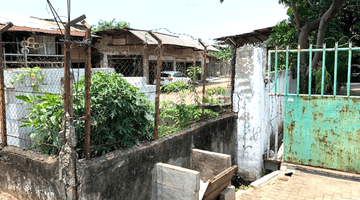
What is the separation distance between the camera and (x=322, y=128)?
5156 millimetres

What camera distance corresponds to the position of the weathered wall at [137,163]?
3.03 m

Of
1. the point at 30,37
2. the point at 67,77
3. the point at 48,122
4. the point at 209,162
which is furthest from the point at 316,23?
the point at 30,37

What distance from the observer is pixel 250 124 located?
18.6 ft

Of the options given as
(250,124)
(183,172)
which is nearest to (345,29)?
(250,124)

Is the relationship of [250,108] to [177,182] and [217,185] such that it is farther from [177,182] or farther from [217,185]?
[177,182]

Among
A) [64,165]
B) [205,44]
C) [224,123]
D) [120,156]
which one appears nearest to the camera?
[64,165]

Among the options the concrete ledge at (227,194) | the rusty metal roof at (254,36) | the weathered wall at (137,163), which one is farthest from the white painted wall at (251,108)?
the rusty metal roof at (254,36)

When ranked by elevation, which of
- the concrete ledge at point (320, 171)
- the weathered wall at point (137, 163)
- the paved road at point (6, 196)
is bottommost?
the concrete ledge at point (320, 171)

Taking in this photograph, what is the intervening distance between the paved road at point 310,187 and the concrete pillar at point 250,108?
2.42 ft

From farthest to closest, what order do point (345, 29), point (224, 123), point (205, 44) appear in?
point (345, 29), point (224, 123), point (205, 44)

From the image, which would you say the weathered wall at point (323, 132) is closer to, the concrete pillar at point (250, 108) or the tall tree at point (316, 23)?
the concrete pillar at point (250, 108)

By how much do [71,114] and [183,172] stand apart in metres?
1.55

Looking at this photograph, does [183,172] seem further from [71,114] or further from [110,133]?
[71,114]

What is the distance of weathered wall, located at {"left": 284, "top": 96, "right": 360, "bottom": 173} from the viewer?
4914 mm
